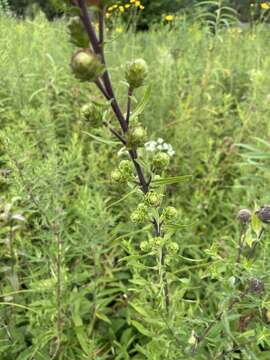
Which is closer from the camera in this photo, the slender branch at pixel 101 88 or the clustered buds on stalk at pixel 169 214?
the slender branch at pixel 101 88

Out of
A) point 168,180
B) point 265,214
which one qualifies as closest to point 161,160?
point 168,180

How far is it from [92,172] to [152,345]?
1114mm

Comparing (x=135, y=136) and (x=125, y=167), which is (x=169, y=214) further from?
(x=135, y=136)

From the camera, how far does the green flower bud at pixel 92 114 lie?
1.08 metres

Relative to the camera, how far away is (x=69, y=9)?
87 centimetres

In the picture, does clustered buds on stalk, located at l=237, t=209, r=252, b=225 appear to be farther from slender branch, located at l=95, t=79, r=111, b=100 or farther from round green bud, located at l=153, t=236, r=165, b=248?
slender branch, located at l=95, t=79, r=111, b=100

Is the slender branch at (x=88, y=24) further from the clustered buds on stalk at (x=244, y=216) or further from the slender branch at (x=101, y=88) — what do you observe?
the clustered buds on stalk at (x=244, y=216)

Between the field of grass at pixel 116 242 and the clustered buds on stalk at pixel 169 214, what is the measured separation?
46mm

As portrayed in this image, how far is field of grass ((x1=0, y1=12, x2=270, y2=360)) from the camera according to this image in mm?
1521

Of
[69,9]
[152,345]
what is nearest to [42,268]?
[152,345]

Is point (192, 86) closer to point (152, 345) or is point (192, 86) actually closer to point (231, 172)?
point (231, 172)

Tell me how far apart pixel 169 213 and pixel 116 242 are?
0.93ft

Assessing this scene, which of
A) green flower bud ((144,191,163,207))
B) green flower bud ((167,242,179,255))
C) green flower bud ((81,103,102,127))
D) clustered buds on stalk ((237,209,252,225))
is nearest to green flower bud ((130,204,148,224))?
green flower bud ((144,191,163,207))

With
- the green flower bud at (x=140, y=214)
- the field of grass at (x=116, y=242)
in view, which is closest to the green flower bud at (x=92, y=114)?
the field of grass at (x=116, y=242)
